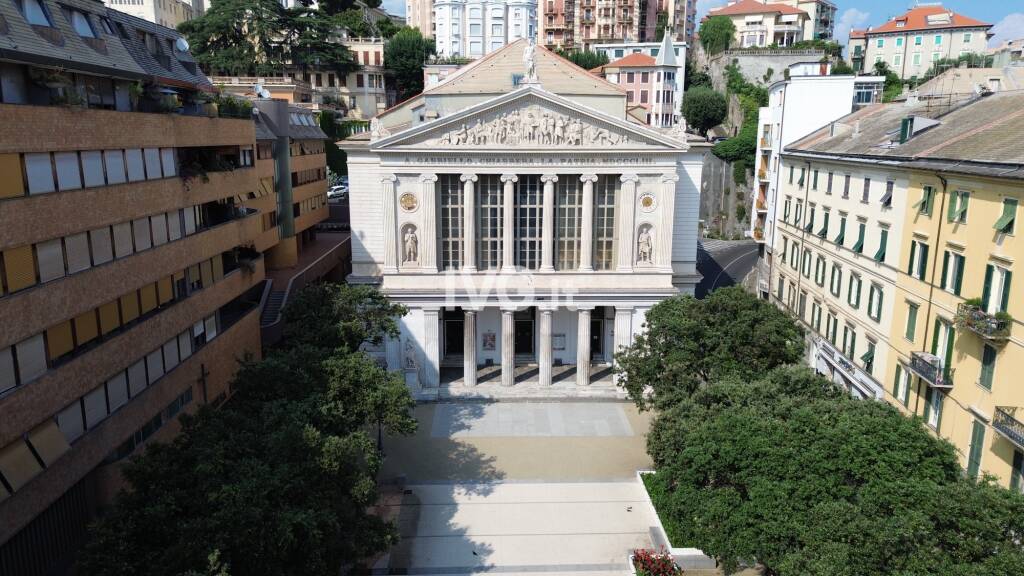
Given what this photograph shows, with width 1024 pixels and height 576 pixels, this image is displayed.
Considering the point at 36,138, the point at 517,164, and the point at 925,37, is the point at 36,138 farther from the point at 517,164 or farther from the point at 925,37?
the point at 925,37

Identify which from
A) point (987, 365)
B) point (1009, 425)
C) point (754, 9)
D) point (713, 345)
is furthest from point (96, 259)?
point (754, 9)

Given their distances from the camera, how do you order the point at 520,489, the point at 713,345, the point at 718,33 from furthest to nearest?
the point at 718,33 → the point at 520,489 → the point at 713,345

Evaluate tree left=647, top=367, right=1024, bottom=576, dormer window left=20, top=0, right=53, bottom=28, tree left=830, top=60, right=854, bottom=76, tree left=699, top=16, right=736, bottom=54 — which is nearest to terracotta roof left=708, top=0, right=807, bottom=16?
tree left=699, top=16, right=736, bottom=54

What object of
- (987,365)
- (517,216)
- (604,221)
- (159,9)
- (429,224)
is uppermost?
(159,9)

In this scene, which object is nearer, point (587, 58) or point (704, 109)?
point (704, 109)

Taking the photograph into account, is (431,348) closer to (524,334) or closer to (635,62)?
(524,334)

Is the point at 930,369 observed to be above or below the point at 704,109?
below
